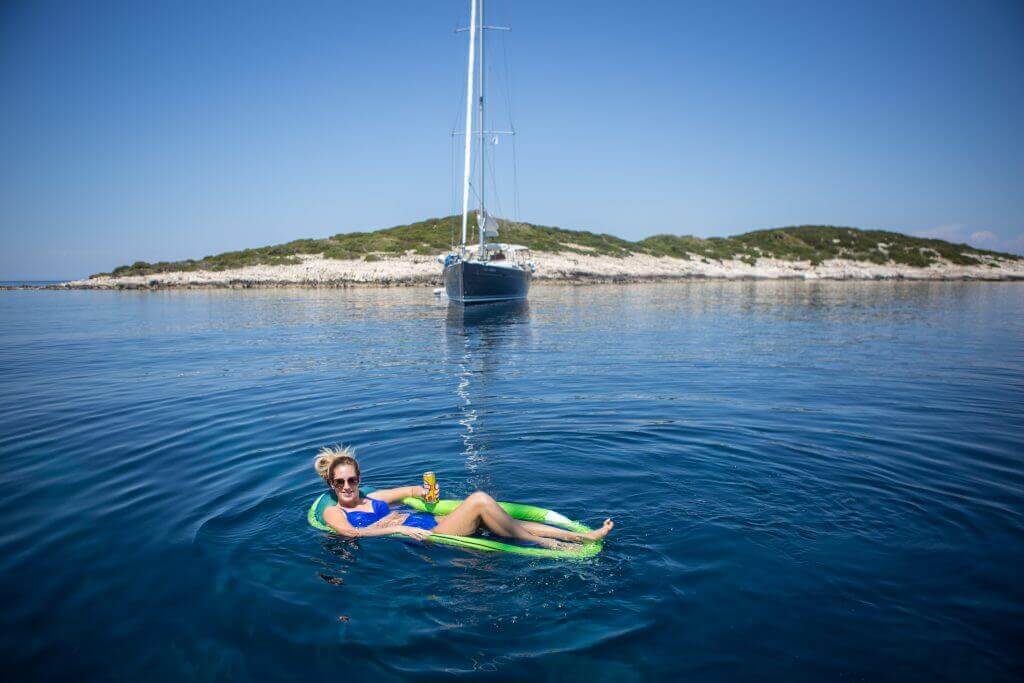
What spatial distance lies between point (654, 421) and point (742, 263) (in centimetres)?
8972

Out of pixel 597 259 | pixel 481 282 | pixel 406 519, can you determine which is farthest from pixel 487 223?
pixel 597 259

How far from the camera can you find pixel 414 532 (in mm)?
5258

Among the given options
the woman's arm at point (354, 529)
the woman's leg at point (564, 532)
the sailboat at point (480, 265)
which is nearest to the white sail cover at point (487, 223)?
the sailboat at point (480, 265)

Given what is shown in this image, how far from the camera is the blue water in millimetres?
3896

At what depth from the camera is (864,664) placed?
366 centimetres

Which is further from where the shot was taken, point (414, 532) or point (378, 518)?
point (378, 518)

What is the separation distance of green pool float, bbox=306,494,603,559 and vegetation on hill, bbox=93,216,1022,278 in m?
65.8

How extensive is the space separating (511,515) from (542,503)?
34.0 inches

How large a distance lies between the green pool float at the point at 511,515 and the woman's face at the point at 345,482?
0.30 metres

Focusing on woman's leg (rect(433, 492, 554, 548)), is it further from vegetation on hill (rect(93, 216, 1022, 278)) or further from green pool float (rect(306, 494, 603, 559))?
vegetation on hill (rect(93, 216, 1022, 278))

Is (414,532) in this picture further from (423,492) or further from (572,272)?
(572,272)

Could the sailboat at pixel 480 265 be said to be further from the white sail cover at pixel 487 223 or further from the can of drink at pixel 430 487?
the can of drink at pixel 430 487

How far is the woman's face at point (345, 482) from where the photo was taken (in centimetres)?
551

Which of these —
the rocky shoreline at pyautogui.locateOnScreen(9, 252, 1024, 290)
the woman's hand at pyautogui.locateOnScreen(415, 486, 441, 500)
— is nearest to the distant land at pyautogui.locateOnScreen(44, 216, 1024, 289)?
the rocky shoreline at pyautogui.locateOnScreen(9, 252, 1024, 290)
